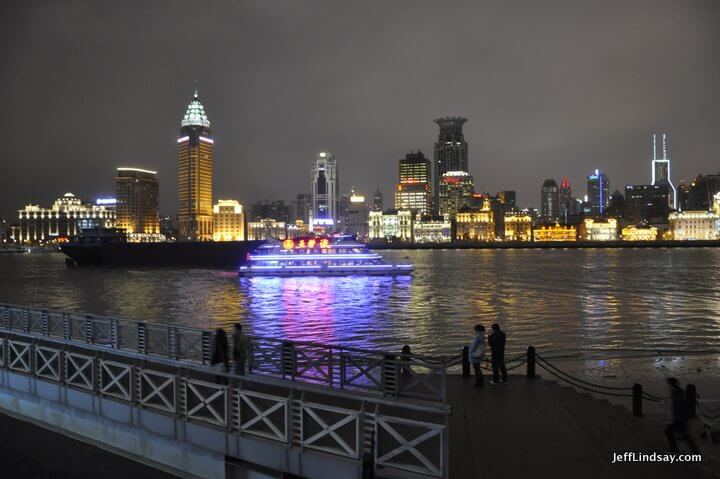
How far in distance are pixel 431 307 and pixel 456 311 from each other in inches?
101

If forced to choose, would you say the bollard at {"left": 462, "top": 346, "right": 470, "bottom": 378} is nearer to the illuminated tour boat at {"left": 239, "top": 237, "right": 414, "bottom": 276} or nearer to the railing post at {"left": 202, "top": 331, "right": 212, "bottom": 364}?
the railing post at {"left": 202, "top": 331, "right": 212, "bottom": 364}

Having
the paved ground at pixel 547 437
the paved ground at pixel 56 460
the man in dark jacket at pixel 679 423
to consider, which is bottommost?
the paved ground at pixel 56 460

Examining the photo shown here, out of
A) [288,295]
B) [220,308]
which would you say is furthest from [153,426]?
[288,295]

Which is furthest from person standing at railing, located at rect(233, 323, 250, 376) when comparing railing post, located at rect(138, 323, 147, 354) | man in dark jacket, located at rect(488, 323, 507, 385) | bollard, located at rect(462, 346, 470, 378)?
man in dark jacket, located at rect(488, 323, 507, 385)

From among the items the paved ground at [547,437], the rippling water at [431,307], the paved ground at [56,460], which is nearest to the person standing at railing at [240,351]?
the paved ground at [56,460]

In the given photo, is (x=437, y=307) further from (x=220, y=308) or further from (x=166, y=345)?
(x=166, y=345)

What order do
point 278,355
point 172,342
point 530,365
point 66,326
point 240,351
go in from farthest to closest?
point 66,326, point 172,342, point 530,365, point 278,355, point 240,351

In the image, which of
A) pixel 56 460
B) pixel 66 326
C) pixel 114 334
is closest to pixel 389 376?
pixel 56 460

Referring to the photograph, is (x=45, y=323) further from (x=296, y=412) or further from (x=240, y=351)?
(x=296, y=412)

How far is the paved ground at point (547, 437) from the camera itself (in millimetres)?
7695

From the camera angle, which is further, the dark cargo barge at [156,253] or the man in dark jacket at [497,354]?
the dark cargo barge at [156,253]

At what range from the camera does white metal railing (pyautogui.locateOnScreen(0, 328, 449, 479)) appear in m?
7.40

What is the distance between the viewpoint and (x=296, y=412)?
8438 millimetres

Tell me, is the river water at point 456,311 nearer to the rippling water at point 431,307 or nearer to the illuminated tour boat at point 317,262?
the rippling water at point 431,307
